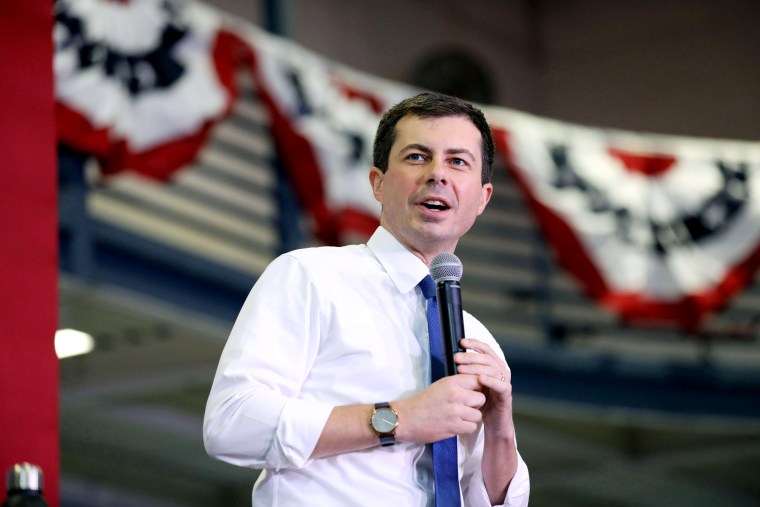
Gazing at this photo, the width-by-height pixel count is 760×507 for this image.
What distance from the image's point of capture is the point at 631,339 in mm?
9109

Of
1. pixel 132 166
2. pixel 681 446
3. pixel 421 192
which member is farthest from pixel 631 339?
pixel 421 192

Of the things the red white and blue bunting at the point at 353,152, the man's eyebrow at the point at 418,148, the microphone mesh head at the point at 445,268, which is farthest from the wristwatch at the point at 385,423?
the red white and blue bunting at the point at 353,152

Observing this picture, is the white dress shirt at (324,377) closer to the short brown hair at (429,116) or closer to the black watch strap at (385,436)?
the black watch strap at (385,436)

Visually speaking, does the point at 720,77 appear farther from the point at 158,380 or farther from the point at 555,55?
the point at 158,380

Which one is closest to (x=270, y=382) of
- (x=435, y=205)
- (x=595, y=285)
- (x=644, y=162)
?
(x=435, y=205)

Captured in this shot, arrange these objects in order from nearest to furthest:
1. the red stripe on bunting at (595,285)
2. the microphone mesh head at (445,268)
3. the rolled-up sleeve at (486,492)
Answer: the microphone mesh head at (445,268)
the rolled-up sleeve at (486,492)
the red stripe on bunting at (595,285)

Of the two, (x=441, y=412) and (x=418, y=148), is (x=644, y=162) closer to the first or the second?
(x=418, y=148)

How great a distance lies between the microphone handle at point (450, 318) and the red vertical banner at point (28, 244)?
23.9 inches

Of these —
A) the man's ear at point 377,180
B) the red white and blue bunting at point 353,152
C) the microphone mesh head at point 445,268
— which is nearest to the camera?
the microphone mesh head at point 445,268

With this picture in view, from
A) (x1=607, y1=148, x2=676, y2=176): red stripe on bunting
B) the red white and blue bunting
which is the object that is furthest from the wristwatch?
(x1=607, y1=148, x2=676, y2=176): red stripe on bunting

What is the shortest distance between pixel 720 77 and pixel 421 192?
28.6 feet

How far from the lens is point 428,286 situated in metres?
1.71

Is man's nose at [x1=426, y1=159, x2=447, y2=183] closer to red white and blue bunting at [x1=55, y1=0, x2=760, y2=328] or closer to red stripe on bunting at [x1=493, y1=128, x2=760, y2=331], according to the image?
red white and blue bunting at [x1=55, y1=0, x2=760, y2=328]

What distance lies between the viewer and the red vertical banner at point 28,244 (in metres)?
1.70
